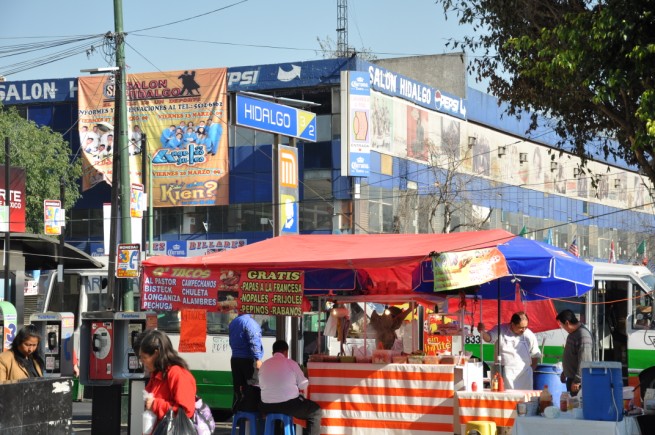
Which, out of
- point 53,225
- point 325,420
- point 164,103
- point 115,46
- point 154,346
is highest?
point 164,103

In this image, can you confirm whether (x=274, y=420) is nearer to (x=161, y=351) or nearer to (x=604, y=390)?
(x=604, y=390)

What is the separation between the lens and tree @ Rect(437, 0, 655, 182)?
12.2m

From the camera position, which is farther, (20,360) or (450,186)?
(450,186)

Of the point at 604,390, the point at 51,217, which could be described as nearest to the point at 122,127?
the point at 51,217

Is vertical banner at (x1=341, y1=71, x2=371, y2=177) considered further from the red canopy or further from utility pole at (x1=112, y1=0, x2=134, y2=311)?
the red canopy

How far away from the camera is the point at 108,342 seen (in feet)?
47.8

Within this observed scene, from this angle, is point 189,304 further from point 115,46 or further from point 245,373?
point 115,46

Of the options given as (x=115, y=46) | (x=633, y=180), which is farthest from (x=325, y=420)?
(x=633, y=180)

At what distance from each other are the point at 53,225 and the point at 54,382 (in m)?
21.4

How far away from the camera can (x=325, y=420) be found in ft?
42.7

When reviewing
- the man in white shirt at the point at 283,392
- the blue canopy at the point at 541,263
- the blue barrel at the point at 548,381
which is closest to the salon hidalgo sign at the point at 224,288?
the man in white shirt at the point at 283,392

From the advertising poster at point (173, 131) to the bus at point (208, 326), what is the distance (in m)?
24.0

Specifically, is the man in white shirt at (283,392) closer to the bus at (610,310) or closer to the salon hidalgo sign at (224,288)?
the salon hidalgo sign at (224,288)

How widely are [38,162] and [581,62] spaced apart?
1402 inches
